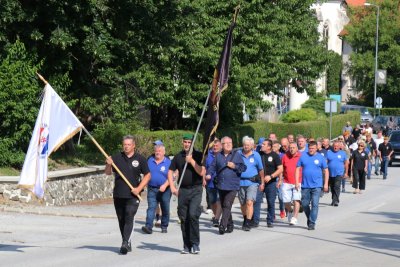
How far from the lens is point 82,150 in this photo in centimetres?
2738

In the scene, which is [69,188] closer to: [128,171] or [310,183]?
[310,183]

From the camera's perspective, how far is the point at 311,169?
680 inches

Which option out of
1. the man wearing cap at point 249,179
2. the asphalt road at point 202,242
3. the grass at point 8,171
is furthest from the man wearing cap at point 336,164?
the grass at point 8,171

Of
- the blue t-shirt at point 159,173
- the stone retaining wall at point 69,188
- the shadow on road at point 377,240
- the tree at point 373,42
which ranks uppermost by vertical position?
the tree at point 373,42

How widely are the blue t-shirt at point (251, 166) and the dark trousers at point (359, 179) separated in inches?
445

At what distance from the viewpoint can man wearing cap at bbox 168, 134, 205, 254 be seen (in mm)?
13234

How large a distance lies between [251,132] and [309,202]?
25.8m

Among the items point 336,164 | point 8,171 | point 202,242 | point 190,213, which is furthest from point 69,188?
point 190,213

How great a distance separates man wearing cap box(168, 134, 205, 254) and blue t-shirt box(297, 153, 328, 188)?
3.96 m

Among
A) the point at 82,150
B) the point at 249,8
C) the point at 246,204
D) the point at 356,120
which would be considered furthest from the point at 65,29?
the point at 356,120

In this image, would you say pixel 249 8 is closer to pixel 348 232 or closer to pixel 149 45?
pixel 149 45

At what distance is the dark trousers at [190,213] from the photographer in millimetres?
13203

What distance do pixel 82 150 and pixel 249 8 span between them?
10.8 meters

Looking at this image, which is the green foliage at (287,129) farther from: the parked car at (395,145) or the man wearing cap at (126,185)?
the man wearing cap at (126,185)
